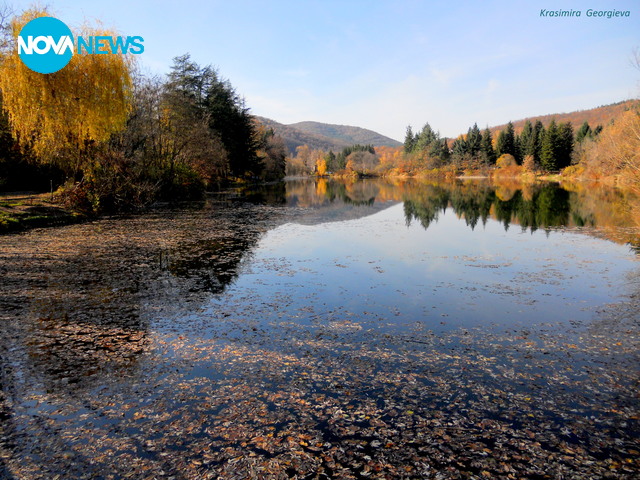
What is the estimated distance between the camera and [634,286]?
9.96 meters

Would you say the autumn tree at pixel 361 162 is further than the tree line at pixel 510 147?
Yes

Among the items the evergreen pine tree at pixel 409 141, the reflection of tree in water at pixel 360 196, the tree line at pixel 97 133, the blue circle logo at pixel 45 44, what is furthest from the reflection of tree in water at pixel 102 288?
the evergreen pine tree at pixel 409 141

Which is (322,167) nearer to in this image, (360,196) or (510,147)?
(510,147)

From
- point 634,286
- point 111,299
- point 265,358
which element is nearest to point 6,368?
point 111,299

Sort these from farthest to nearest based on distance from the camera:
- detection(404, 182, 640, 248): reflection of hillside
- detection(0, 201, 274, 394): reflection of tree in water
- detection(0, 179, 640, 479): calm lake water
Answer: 1. detection(404, 182, 640, 248): reflection of hillside
2. detection(0, 201, 274, 394): reflection of tree in water
3. detection(0, 179, 640, 479): calm lake water

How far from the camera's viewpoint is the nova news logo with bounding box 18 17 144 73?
1894 centimetres

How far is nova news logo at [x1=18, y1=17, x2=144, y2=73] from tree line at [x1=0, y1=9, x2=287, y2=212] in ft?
1.06

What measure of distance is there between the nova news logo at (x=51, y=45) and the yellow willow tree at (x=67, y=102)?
26 centimetres

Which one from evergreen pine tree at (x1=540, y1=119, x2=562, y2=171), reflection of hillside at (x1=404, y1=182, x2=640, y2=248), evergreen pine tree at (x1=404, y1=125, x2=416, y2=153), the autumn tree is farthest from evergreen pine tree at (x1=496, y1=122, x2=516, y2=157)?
reflection of hillside at (x1=404, y1=182, x2=640, y2=248)

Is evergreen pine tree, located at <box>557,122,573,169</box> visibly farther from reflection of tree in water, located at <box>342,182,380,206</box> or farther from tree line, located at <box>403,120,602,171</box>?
reflection of tree in water, located at <box>342,182,380,206</box>

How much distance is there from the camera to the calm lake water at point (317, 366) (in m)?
4.07

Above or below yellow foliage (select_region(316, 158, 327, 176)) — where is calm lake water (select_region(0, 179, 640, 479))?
below

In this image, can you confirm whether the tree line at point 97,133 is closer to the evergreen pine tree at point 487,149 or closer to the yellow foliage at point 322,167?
the evergreen pine tree at point 487,149

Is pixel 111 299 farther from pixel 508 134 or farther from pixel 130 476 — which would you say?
pixel 508 134
